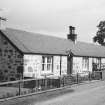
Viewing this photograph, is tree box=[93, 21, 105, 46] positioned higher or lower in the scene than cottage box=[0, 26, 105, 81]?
higher

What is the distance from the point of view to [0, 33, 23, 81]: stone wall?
19.6m

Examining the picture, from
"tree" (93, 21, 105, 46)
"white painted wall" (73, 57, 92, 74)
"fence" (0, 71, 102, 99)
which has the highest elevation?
"tree" (93, 21, 105, 46)

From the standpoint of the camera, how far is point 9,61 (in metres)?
20.3

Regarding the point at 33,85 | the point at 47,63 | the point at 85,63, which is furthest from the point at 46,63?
the point at 85,63

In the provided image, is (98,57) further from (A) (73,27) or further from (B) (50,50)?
(B) (50,50)

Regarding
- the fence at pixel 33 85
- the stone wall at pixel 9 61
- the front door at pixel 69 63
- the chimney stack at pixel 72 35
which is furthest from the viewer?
the chimney stack at pixel 72 35

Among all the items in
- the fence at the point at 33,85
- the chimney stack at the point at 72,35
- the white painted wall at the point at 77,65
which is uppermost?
the chimney stack at the point at 72,35

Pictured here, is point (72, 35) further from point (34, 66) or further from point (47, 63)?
point (34, 66)

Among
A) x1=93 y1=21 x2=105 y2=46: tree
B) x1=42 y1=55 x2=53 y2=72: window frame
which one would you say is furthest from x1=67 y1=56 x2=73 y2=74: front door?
x1=93 y1=21 x2=105 y2=46: tree

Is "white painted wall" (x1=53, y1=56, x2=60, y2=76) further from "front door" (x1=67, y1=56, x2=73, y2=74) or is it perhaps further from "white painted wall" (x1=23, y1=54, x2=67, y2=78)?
"front door" (x1=67, y1=56, x2=73, y2=74)

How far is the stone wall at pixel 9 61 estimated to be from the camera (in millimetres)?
19625

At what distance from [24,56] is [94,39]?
53.0 metres

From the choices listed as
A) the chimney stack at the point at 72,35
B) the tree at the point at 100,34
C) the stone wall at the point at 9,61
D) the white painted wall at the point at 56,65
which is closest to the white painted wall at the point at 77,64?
the white painted wall at the point at 56,65

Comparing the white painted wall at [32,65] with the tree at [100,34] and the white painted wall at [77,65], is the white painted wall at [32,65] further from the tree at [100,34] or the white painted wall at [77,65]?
the tree at [100,34]
